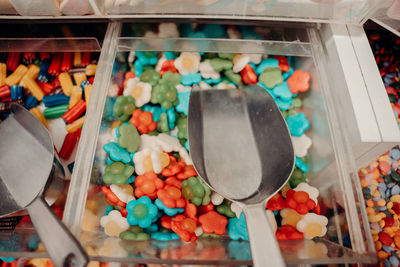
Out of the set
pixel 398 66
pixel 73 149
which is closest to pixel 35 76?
pixel 73 149

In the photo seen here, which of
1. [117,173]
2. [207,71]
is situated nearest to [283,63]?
[207,71]

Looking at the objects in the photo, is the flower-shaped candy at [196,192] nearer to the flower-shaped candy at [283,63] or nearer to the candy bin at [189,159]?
the candy bin at [189,159]

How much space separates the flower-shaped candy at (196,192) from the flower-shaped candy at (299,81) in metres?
0.46

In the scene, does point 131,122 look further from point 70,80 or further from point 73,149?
point 70,80

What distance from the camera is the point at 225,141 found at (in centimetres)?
76

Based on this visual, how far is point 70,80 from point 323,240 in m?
1.00

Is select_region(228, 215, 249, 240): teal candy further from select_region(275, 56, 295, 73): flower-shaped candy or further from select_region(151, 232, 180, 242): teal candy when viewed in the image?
select_region(275, 56, 295, 73): flower-shaped candy

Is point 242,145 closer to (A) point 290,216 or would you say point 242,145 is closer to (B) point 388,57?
(A) point 290,216

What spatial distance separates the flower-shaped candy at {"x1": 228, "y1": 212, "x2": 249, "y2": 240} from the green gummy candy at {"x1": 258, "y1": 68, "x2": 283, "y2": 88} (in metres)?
0.47

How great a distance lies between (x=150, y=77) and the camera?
1.00 m

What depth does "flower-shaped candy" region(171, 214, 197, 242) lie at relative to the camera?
70 cm

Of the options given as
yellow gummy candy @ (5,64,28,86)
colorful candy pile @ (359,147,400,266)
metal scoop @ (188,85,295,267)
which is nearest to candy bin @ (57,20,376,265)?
metal scoop @ (188,85,295,267)

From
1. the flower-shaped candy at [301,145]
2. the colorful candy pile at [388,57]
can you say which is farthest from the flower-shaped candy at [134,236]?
the colorful candy pile at [388,57]

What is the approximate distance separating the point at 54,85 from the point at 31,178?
1.66ft
